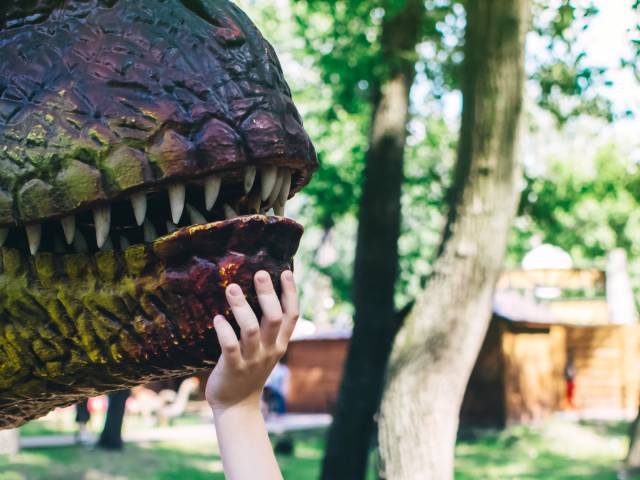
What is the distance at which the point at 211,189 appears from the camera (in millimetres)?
1698

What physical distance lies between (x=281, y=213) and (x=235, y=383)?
1.27ft

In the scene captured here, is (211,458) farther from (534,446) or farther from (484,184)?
(484,184)

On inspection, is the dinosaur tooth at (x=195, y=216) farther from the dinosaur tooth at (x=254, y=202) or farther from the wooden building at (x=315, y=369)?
the wooden building at (x=315, y=369)

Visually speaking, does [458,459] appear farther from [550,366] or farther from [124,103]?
[124,103]

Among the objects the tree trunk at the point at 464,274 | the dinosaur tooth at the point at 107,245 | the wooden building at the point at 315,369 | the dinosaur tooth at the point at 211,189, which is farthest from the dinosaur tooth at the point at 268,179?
the wooden building at the point at 315,369

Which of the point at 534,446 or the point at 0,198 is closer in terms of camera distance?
the point at 0,198

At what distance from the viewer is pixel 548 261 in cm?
2752

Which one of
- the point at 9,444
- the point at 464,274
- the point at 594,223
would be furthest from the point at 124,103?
the point at 594,223

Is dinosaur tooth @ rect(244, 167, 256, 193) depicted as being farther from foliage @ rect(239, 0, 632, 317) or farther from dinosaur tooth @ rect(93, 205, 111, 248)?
foliage @ rect(239, 0, 632, 317)

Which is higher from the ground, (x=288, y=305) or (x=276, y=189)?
(x=276, y=189)

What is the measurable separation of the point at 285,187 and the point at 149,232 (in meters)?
0.32

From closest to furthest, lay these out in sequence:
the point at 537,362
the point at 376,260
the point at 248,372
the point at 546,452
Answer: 1. the point at 248,372
2. the point at 376,260
3. the point at 546,452
4. the point at 537,362

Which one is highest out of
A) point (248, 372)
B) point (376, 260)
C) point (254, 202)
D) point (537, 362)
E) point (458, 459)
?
point (376, 260)

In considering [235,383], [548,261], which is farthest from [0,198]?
[548,261]
